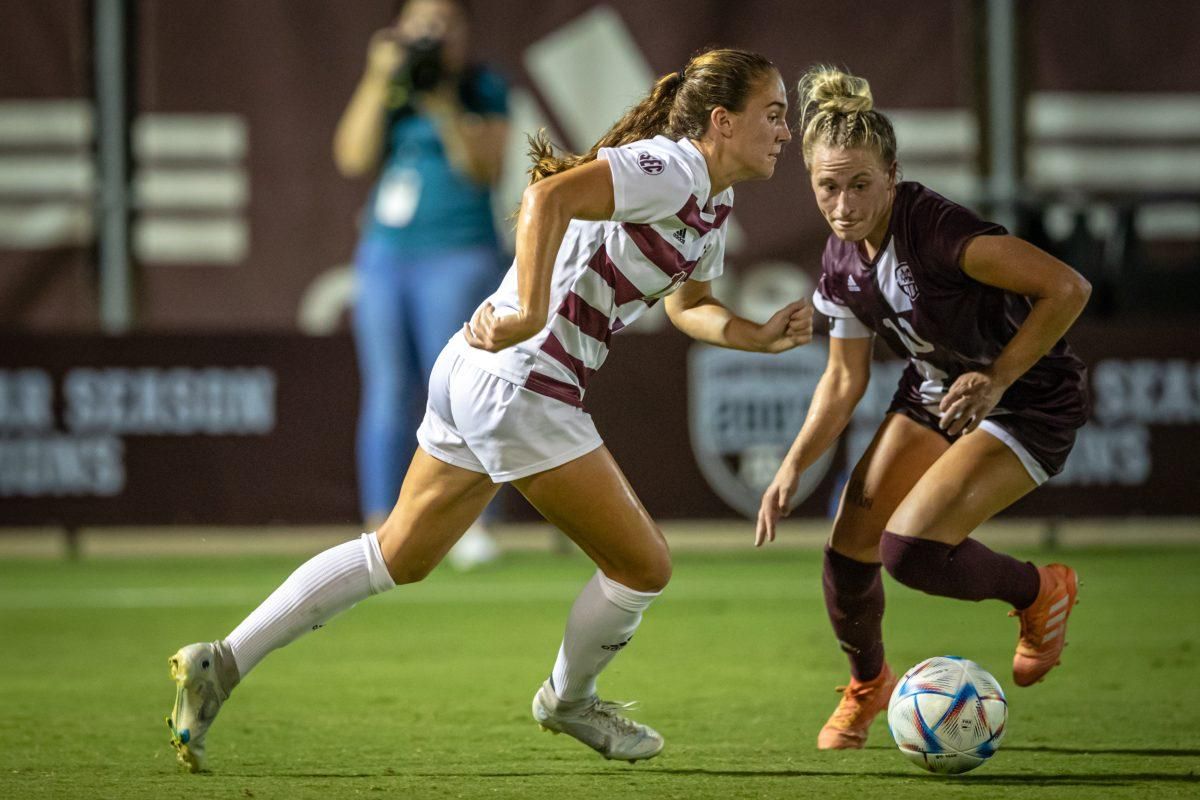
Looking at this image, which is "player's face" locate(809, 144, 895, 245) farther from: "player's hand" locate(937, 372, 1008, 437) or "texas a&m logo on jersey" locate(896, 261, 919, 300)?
"player's hand" locate(937, 372, 1008, 437)

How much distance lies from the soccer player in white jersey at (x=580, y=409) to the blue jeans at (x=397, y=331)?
4336mm

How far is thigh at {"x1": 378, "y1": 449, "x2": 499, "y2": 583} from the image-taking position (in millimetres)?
4141

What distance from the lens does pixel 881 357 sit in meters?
8.85

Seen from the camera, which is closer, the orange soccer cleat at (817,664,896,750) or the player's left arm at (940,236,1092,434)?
the player's left arm at (940,236,1092,434)

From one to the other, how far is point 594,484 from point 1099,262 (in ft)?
21.1

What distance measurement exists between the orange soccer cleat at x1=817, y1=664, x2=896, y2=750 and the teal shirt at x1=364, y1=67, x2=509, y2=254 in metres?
4.76

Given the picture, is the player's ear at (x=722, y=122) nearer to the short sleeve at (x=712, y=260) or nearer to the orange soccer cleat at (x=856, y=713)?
the short sleeve at (x=712, y=260)

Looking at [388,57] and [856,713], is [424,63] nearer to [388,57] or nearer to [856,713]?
[388,57]

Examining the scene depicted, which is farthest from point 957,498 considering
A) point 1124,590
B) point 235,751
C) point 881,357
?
point 881,357

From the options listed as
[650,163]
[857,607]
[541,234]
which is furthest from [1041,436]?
[541,234]

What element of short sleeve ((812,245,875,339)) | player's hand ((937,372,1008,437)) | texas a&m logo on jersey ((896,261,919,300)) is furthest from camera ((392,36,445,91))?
player's hand ((937,372,1008,437))

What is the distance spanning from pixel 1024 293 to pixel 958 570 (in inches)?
29.0

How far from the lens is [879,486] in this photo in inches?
180

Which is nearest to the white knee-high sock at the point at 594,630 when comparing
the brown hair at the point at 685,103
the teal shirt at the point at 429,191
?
the brown hair at the point at 685,103
